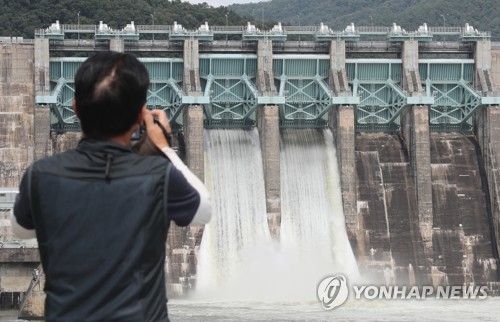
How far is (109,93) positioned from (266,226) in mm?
61255

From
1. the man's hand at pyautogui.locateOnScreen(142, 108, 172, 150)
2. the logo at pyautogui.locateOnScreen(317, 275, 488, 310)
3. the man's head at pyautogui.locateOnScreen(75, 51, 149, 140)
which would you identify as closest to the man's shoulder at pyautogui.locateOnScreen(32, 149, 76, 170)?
the man's head at pyautogui.locateOnScreen(75, 51, 149, 140)

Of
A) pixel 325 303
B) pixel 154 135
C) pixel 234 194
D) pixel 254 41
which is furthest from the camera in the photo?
pixel 254 41

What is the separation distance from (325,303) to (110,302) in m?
57.9

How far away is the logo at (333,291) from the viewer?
64.8 metres

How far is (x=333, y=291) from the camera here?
69.1 meters

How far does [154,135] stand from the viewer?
806 centimetres

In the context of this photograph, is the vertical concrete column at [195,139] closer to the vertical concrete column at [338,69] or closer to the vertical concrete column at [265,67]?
the vertical concrete column at [265,67]

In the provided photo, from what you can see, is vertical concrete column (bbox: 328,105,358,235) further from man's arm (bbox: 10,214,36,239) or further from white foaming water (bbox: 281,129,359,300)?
man's arm (bbox: 10,214,36,239)

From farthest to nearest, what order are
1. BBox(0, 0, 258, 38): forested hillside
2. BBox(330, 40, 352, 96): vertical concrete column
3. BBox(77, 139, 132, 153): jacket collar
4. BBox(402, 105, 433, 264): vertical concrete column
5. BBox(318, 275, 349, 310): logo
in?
BBox(0, 0, 258, 38): forested hillside → BBox(330, 40, 352, 96): vertical concrete column → BBox(402, 105, 433, 264): vertical concrete column → BBox(318, 275, 349, 310): logo → BBox(77, 139, 132, 153): jacket collar

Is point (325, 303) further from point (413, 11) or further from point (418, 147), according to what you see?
point (413, 11)

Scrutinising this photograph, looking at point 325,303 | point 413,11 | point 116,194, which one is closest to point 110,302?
point 116,194

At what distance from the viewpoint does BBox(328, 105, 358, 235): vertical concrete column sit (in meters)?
69.1

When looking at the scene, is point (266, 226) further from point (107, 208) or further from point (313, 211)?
point (107, 208)

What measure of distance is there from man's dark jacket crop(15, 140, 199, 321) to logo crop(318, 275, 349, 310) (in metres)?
56.0
